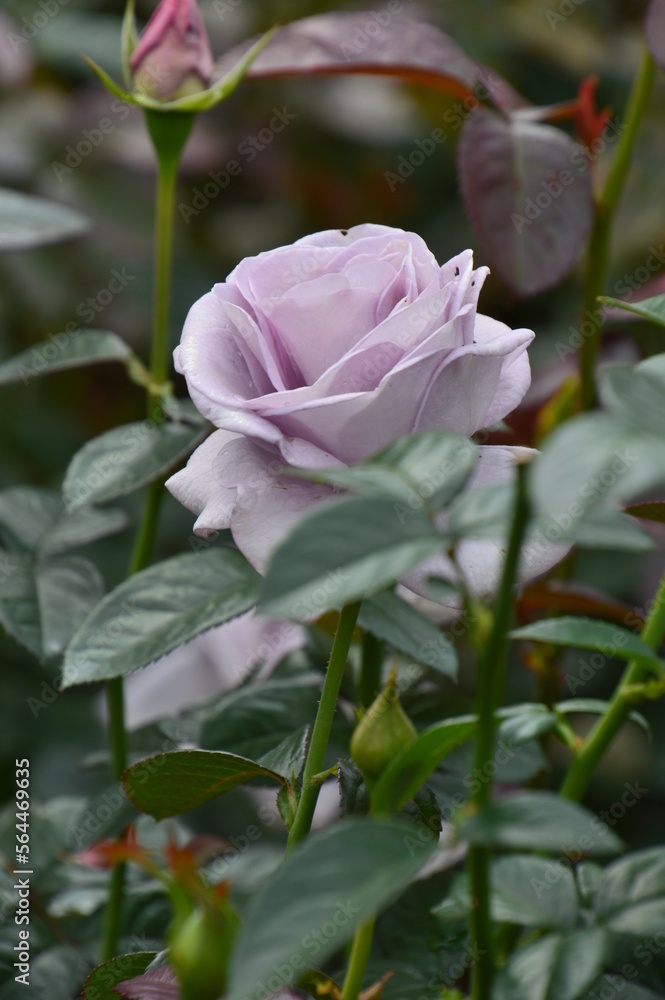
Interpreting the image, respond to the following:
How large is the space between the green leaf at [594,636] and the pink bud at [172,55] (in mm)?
343

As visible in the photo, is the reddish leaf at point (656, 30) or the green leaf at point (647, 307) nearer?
the green leaf at point (647, 307)

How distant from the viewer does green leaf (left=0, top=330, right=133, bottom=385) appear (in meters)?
0.57

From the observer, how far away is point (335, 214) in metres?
1.41

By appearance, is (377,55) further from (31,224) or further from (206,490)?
(206,490)

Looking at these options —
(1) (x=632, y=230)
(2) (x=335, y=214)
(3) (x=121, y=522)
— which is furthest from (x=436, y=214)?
(3) (x=121, y=522)

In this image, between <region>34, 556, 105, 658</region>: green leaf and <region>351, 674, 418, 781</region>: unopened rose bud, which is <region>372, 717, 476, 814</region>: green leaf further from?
<region>34, 556, 105, 658</region>: green leaf

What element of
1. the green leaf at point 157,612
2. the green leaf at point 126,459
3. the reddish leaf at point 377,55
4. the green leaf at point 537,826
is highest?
the reddish leaf at point 377,55

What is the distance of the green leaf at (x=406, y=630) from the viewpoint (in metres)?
0.46

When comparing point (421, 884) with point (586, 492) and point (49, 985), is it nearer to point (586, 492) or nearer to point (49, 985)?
point (49, 985)

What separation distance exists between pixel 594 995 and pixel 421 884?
16cm

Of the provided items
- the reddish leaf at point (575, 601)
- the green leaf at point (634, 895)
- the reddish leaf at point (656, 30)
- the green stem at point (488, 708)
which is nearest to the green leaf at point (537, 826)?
the green stem at point (488, 708)

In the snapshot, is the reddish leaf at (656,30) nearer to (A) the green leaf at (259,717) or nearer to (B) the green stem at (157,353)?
(B) the green stem at (157,353)

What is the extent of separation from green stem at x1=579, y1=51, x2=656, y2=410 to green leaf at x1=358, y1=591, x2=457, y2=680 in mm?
218

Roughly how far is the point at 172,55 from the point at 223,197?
973mm
